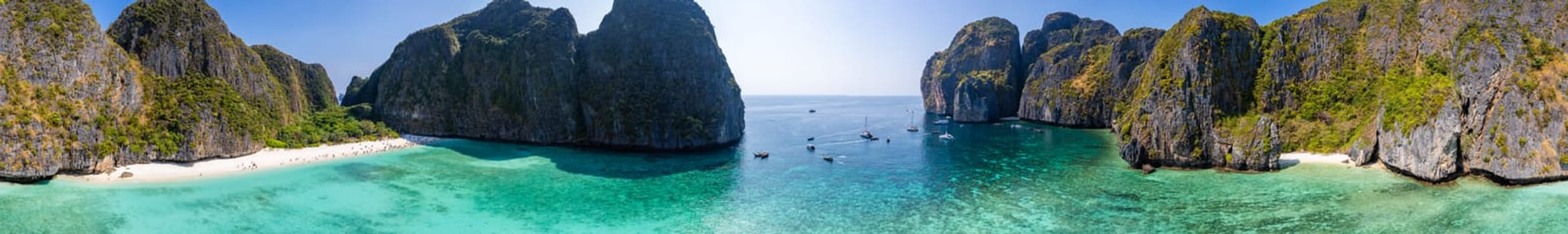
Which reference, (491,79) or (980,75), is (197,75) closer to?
(491,79)

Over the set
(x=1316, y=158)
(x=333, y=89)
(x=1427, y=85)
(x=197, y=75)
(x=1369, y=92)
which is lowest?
(x=1316, y=158)

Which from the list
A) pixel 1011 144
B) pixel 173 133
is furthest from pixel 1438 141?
pixel 173 133

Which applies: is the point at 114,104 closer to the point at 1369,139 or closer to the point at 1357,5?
the point at 1369,139

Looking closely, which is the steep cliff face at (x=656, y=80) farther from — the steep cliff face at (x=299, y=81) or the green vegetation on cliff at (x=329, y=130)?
the steep cliff face at (x=299, y=81)

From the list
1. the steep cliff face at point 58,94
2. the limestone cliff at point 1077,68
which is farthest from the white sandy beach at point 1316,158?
the steep cliff face at point 58,94

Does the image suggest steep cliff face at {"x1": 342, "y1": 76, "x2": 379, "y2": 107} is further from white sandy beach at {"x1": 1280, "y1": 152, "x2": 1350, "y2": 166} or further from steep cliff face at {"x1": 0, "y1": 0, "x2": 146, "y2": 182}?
white sandy beach at {"x1": 1280, "y1": 152, "x2": 1350, "y2": 166}

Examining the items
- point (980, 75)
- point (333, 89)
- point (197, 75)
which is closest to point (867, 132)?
point (980, 75)

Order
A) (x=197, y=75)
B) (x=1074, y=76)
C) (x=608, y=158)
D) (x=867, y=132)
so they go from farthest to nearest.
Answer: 1. (x=1074, y=76)
2. (x=867, y=132)
3. (x=608, y=158)
4. (x=197, y=75)
